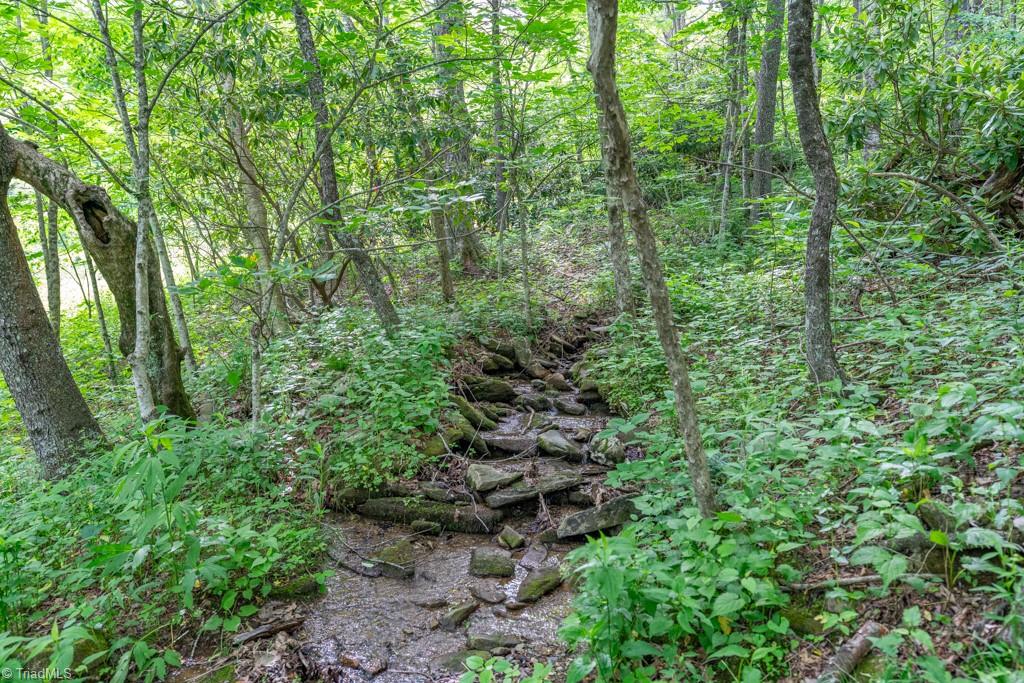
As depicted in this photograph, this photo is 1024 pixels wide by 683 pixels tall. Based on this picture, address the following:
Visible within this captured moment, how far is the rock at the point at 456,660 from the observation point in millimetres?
3468

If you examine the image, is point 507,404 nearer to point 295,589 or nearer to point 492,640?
point 295,589

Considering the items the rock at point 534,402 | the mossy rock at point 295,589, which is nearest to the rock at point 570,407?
the rock at point 534,402

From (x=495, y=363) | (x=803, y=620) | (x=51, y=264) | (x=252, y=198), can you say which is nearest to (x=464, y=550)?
(x=803, y=620)

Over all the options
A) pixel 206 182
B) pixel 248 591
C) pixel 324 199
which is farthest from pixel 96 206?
pixel 248 591

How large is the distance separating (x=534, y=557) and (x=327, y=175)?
5.90 m

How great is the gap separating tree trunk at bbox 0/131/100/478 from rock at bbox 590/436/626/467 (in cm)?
530

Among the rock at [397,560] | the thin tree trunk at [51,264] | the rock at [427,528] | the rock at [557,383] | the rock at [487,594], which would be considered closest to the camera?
the rock at [487,594]

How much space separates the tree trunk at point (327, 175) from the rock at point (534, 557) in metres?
3.95

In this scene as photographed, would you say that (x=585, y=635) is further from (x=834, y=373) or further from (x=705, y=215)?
(x=705, y=215)

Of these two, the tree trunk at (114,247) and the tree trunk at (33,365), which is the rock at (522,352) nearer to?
the tree trunk at (114,247)

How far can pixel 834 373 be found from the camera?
457cm

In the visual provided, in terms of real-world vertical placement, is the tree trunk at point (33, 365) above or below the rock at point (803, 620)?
above

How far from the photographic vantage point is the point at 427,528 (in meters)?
5.16

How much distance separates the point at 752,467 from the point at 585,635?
1.61m
